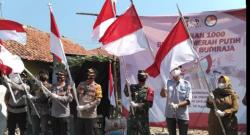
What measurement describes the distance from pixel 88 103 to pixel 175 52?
2.36 meters

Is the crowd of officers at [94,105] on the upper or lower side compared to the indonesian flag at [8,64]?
lower

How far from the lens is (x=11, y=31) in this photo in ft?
32.4

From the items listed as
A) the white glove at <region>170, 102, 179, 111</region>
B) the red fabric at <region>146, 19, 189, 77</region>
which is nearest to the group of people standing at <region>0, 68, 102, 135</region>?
the white glove at <region>170, 102, 179, 111</region>

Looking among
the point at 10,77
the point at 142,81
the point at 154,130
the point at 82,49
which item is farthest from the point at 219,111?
the point at 82,49

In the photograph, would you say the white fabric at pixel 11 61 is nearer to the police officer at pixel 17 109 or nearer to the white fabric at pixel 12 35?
the white fabric at pixel 12 35

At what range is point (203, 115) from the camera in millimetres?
9414

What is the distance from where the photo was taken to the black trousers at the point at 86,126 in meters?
9.16

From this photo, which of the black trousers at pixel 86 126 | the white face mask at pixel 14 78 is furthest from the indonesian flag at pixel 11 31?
the black trousers at pixel 86 126

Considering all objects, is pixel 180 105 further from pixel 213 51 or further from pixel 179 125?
pixel 213 51

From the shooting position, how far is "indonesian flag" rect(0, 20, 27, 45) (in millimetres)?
9867

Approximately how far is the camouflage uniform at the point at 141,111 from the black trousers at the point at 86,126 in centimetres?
83

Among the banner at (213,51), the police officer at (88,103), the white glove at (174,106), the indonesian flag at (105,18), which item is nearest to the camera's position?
the white glove at (174,106)

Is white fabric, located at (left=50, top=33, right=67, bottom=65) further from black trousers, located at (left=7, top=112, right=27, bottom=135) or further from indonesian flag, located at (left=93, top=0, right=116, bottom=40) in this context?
black trousers, located at (left=7, top=112, right=27, bottom=135)

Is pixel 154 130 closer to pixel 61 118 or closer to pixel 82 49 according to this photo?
pixel 61 118
